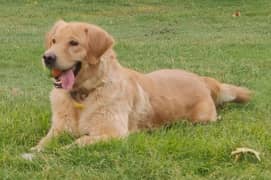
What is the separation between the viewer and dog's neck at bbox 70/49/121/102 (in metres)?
6.22

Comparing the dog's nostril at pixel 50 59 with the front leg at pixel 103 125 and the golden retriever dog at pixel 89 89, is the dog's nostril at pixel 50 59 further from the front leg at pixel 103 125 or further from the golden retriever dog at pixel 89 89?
the front leg at pixel 103 125

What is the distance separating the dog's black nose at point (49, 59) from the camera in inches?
236

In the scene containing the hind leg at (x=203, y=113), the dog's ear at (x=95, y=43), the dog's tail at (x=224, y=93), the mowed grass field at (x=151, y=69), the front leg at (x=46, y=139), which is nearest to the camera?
the mowed grass field at (x=151, y=69)

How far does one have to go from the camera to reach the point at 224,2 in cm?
2409

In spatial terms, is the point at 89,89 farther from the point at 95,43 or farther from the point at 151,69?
the point at 151,69

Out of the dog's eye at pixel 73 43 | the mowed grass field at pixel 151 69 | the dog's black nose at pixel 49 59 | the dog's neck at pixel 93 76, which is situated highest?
the dog's eye at pixel 73 43

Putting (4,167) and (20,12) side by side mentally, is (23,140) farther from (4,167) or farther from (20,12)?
(20,12)

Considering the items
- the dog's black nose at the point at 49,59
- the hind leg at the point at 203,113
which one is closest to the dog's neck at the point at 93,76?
the dog's black nose at the point at 49,59

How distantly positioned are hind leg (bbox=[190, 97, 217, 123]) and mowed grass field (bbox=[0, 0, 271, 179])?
0.54 feet

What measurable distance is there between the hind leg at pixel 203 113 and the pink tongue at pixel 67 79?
1651 mm

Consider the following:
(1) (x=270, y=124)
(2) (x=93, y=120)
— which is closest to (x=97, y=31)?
(2) (x=93, y=120)

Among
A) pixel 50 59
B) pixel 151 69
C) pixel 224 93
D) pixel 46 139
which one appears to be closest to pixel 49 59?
pixel 50 59

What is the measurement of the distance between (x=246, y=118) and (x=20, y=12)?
15.3 meters

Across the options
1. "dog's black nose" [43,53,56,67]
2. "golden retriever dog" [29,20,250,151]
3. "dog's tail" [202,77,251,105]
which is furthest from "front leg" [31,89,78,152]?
"dog's tail" [202,77,251,105]
